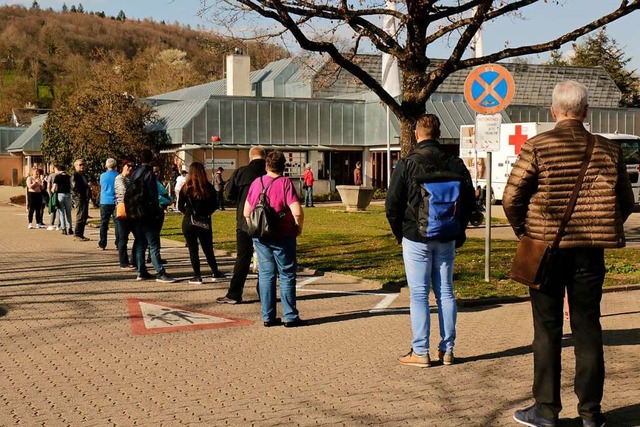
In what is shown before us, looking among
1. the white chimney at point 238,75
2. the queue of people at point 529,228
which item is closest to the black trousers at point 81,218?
the queue of people at point 529,228

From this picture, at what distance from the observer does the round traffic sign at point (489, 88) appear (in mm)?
10711

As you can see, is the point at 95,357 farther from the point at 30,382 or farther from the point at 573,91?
the point at 573,91

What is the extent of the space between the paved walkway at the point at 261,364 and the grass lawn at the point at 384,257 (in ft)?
3.31

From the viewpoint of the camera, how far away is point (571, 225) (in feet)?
16.1

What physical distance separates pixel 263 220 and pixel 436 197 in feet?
7.31

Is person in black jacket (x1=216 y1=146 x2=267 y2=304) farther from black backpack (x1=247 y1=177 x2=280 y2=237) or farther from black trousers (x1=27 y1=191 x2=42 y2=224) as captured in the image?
black trousers (x1=27 y1=191 x2=42 y2=224)

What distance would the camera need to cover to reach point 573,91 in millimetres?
4996

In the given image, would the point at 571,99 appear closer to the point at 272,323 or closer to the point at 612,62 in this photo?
the point at 272,323

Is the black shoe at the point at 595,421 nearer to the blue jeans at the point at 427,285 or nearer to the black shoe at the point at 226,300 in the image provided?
the blue jeans at the point at 427,285

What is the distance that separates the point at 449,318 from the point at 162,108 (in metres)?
40.1

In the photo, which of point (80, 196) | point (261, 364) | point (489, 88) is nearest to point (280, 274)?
point (261, 364)

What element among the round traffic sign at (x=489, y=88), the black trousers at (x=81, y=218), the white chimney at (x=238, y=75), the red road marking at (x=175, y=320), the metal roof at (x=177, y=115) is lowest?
the red road marking at (x=175, y=320)

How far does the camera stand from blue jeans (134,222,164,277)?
11703mm

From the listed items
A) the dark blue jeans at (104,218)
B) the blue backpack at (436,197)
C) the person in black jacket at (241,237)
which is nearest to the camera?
the blue backpack at (436,197)
